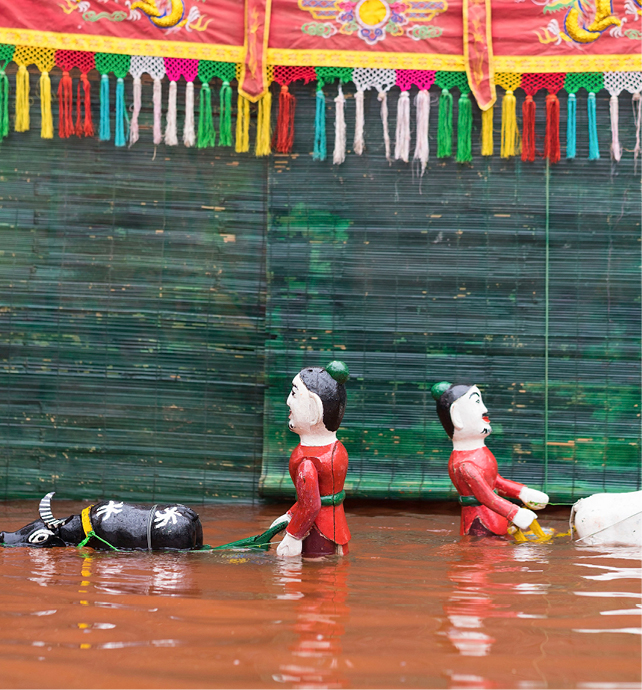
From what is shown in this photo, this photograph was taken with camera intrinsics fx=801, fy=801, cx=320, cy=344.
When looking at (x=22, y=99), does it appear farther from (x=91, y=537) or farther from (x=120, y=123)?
(x=91, y=537)

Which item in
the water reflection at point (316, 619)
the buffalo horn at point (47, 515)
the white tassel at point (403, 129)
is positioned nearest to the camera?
the water reflection at point (316, 619)

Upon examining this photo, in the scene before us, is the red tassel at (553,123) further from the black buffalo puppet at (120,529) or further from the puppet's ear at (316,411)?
the black buffalo puppet at (120,529)

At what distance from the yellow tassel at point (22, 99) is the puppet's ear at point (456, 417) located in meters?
3.05

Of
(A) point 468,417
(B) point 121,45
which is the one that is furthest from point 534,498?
(B) point 121,45

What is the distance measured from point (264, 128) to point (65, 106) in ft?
3.96

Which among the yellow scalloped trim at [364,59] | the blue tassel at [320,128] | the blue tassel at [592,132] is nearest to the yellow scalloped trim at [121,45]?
the yellow scalloped trim at [364,59]

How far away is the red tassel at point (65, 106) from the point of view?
15.8ft

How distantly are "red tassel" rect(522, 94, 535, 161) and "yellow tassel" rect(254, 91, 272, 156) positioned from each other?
1.53 m

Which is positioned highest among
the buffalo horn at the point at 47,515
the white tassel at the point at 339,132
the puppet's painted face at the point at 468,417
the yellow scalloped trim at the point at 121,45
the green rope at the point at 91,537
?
the yellow scalloped trim at the point at 121,45

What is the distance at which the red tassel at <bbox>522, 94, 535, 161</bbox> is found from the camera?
15.7 ft

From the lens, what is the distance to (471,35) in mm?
4746

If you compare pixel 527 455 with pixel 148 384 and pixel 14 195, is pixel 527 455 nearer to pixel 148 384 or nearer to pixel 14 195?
pixel 148 384

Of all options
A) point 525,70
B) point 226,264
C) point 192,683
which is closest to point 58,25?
point 226,264

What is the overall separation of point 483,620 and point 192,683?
827mm
